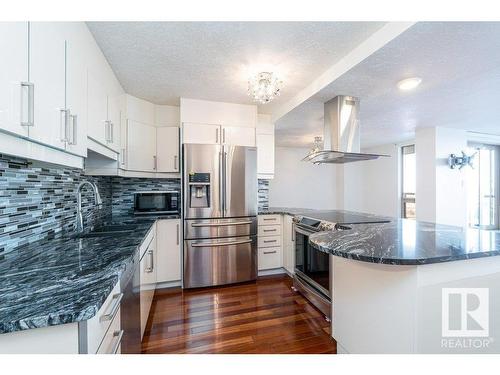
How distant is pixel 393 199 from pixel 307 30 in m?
4.35

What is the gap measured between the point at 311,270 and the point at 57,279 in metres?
2.11

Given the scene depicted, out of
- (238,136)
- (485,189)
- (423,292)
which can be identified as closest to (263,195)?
(238,136)

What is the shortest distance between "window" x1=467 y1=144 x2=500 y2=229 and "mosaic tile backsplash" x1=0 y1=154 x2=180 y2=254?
20.0 ft

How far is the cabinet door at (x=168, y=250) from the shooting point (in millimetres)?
2682

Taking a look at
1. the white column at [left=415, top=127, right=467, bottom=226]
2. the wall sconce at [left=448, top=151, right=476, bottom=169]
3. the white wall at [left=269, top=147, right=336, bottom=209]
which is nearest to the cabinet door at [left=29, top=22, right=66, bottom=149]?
the white wall at [left=269, top=147, right=336, bottom=209]

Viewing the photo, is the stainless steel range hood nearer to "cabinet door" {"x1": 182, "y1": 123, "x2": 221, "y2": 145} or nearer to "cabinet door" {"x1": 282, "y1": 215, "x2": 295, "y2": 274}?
"cabinet door" {"x1": 282, "y1": 215, "x2": 295, "y2": 274}

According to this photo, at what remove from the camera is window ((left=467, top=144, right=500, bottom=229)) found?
4.29 meters

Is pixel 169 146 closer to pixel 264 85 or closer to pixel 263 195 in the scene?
pixel 264 85

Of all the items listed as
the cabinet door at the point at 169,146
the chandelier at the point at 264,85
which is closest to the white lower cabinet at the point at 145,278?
the cabinet door at the point at 169,146

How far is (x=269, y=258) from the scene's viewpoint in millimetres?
3135

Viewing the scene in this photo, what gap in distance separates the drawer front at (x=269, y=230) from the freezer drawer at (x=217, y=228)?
22 cm

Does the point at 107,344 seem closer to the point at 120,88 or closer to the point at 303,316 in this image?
the point at 303,316

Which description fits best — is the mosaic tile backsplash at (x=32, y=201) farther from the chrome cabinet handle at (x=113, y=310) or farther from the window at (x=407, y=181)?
the window at (x=407, y=181)
